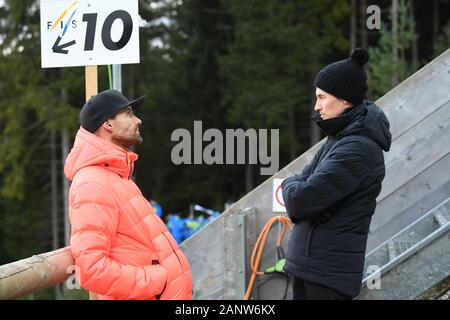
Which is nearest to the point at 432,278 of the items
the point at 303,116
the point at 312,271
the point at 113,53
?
the point at 312,271

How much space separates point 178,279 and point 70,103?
56.0 feet

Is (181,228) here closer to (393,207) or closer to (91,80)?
(393,207)

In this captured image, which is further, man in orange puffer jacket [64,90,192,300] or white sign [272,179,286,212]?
white sign [272,179,286,212]

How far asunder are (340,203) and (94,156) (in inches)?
44.7

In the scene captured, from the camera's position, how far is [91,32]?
3.38 m

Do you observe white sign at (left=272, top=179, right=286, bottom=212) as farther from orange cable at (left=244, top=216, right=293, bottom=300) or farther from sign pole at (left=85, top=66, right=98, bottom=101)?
sign pole at (left=85, top=66, right=98, bottom=101)

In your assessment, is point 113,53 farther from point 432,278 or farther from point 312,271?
point 432,278

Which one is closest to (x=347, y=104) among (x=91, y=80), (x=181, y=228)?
(x=91, y=80)

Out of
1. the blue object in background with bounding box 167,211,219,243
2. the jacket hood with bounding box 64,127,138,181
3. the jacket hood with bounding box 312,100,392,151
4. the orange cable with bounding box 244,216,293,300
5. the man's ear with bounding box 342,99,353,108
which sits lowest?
the blue object in background with bounding box 167,211,219,243

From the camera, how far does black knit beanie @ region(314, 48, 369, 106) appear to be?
9.54 ft

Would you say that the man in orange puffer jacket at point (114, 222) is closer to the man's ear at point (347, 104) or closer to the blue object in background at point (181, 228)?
the man's ear at point (347, 104)

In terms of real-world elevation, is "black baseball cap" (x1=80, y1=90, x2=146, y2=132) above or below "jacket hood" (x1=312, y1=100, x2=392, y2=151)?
above

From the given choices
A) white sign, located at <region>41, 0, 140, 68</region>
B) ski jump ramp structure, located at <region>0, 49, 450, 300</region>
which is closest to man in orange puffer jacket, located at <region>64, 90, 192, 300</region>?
white sign, located at <region>41, 0, 140, 68</region>

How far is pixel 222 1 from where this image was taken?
22875mm
